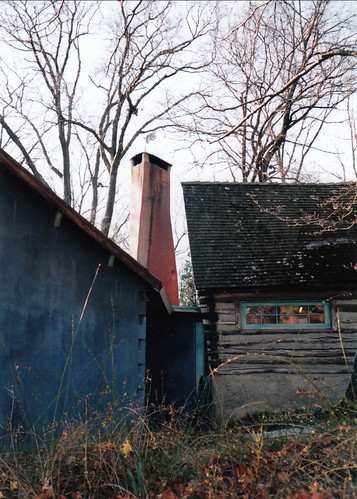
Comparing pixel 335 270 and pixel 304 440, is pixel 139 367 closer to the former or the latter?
pixel 304 440

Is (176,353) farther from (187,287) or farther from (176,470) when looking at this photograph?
(187,287)

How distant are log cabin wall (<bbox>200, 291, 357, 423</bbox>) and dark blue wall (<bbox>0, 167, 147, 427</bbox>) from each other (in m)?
3.01

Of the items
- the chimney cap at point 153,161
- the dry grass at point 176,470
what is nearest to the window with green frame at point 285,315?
the chimney cap at point 153,161

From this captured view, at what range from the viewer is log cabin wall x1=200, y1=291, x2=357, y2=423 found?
448 inches

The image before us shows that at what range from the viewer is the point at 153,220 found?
15.5 m

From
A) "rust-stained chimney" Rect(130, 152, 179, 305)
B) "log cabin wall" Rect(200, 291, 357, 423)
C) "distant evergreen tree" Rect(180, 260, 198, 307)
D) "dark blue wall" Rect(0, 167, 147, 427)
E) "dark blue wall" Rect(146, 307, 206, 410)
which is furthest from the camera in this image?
"distant evergreen tree" Rect(180, 260, 198, 307)

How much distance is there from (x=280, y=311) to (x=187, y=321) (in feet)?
7.47

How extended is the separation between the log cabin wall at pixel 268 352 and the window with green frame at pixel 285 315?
0.41 ft

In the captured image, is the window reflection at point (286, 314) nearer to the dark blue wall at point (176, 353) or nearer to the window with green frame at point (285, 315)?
the window with green frame at point (285, 315)

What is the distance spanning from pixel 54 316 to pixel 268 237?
21.8 feet

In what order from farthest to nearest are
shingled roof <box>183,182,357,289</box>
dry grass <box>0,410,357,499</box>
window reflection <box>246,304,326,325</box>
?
window reflection <box>246,304,326,325</box>, shingled roof <box>183,182,357,289</box>, dry grass <box>0,410,357,499</box>

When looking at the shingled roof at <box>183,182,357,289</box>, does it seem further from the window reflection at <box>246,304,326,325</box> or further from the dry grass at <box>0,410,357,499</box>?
the dry grass at <box>0,410,357,499</box>

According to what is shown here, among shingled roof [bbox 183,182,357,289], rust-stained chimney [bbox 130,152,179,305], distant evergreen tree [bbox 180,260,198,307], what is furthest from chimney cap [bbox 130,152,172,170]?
distant evergreen tree [bbox 180,260,198,307]

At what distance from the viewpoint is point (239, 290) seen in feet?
39.1
